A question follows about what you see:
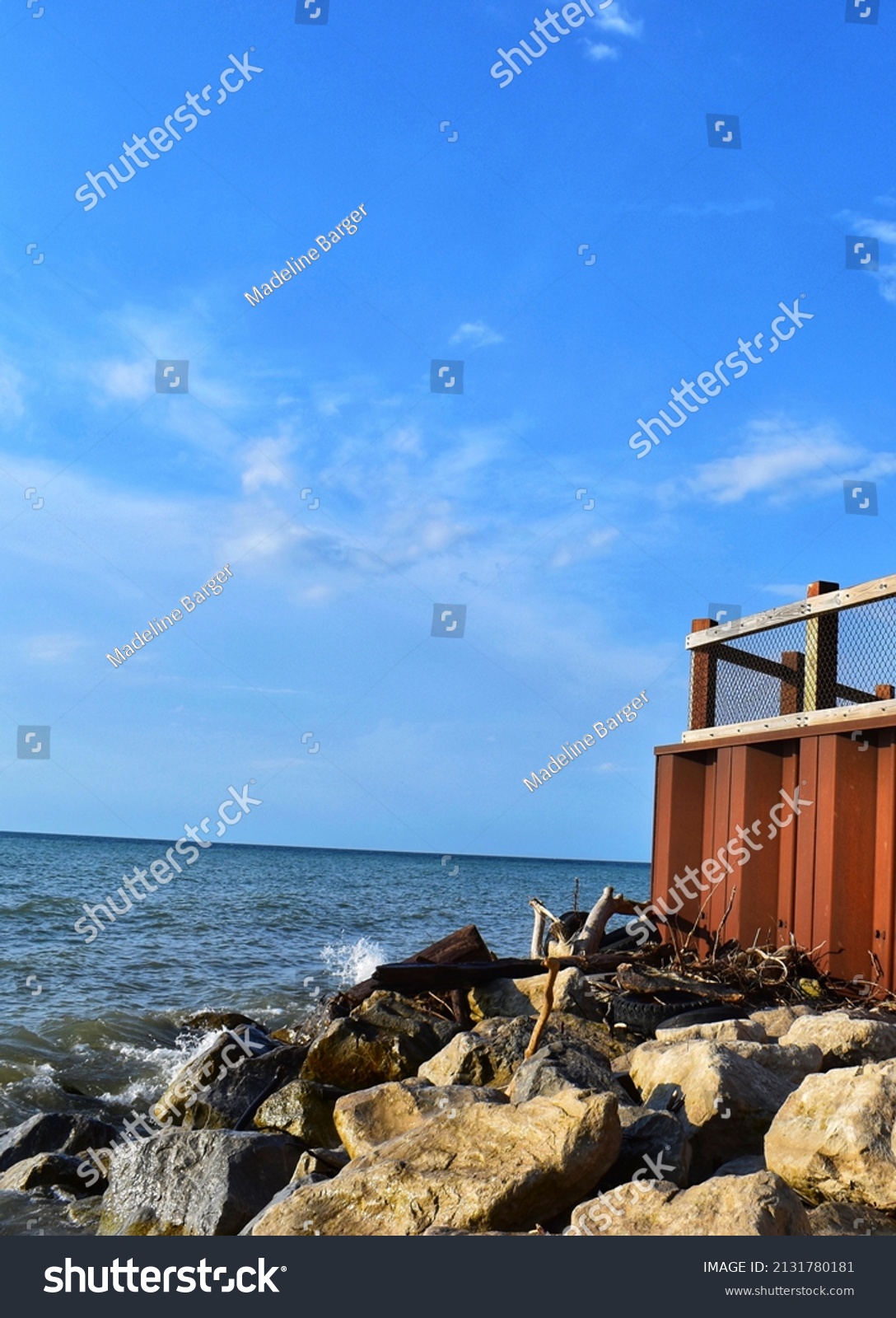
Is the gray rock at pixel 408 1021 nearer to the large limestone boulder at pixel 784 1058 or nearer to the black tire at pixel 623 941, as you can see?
the large limestone boulder at pixel 784 1058

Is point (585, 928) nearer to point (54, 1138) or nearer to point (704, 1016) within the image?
point (704, 1016)

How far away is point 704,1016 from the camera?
8164mm

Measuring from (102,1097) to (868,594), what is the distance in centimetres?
877

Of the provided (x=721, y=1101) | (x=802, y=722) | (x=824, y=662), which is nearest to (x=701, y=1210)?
(x=721, y=1101)

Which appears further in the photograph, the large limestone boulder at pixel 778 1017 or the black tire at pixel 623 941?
the black tire at pixel 623 941

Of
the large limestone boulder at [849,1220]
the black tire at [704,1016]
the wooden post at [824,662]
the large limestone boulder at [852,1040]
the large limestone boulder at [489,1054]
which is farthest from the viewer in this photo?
the wooden post at [824,662]

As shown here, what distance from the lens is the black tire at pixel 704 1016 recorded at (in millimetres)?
7875

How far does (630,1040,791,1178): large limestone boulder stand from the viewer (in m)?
5.61

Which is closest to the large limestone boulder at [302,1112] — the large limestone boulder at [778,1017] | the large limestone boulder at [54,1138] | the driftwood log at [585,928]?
the large limestone boulder at [54,1138]

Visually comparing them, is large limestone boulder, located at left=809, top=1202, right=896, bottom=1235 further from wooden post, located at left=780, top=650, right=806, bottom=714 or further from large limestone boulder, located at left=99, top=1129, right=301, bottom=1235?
wooden post, located at left=780, top=650, right=806, bottom=714

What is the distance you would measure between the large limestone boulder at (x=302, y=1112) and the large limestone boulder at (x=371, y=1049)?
37cm

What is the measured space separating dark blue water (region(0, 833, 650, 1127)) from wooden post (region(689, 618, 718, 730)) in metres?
6.99

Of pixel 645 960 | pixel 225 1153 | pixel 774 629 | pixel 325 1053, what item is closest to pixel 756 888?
pixel 645 960
